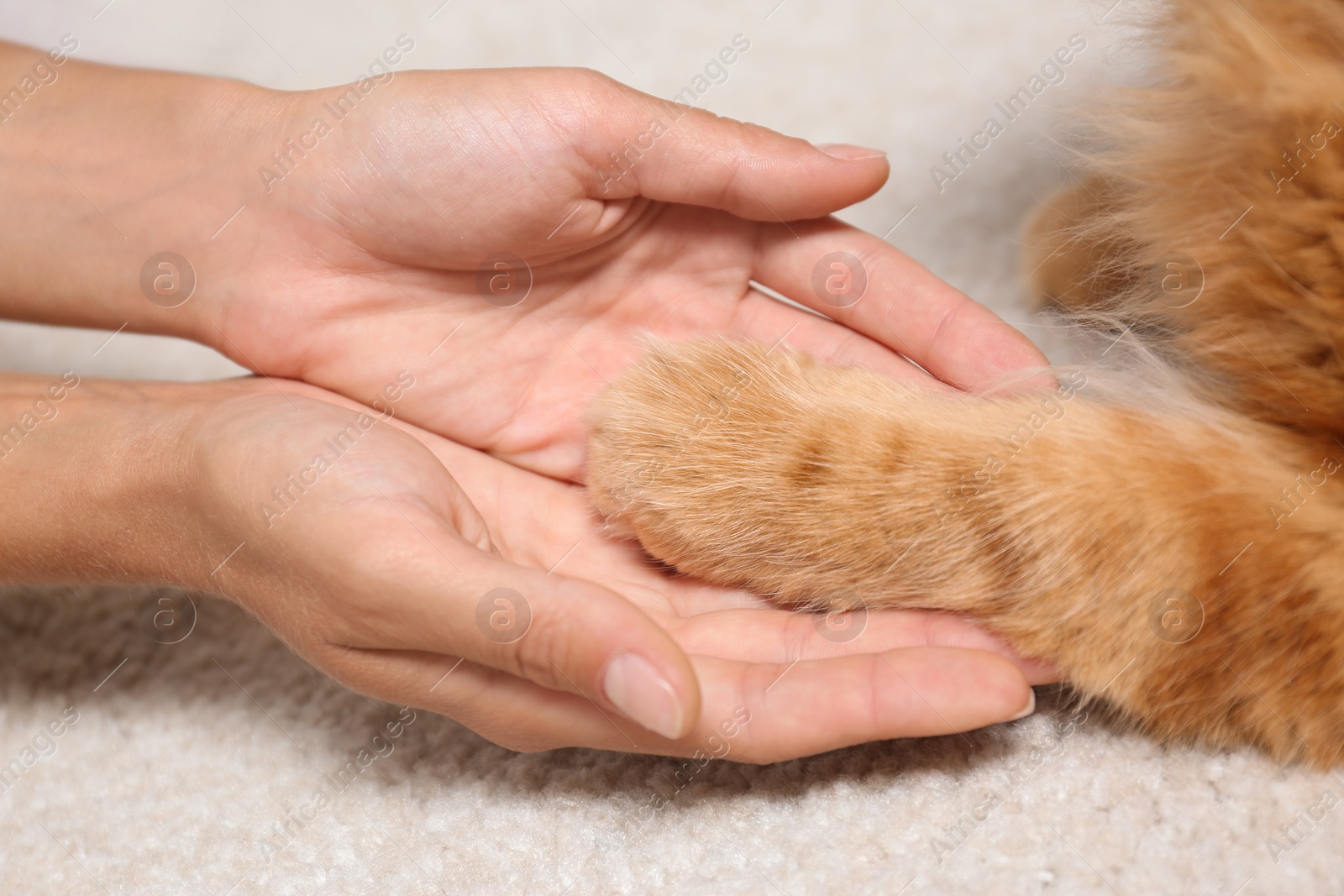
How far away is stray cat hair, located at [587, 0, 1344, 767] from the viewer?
0.86m

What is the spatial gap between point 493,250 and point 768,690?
61 cm

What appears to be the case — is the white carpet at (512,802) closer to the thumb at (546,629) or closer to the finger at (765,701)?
the finger at (765,701)

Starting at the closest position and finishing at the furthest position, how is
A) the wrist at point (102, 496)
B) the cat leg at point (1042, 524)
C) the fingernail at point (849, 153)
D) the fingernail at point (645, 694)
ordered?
1. the fingernail at point (645, 694)
2. the cat leg at point (1042, 524)
3. the wrist at point (102, 496)
4. the fingernail at point (849, 153)

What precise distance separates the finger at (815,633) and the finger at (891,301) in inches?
11.5

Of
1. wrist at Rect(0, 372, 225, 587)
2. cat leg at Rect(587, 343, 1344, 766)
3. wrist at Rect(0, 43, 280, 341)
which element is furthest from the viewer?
wrist at Rect(0, 43, 280, 341)

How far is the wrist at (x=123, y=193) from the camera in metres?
1.25

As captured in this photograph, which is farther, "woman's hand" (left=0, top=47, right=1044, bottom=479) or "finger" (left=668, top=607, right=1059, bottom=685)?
"woman's hand" (left=0, top=47, right=1044, bottom=479)

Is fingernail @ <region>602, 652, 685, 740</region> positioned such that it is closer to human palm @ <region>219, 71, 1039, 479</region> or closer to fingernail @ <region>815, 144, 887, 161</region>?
human palm @ <region>219, 71, 1039, 479</region>

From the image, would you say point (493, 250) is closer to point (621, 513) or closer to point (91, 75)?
point (621, 513)

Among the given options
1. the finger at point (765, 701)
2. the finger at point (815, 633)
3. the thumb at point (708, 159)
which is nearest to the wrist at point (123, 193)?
the thumb at point (708, 159)

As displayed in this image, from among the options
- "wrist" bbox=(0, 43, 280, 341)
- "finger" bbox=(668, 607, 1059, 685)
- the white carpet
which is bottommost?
the white carpet

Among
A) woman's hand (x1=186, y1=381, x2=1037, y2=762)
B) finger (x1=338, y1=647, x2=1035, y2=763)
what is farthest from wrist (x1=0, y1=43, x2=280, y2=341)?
finger (x1=338, y1=647, x2=1035, y2=763)

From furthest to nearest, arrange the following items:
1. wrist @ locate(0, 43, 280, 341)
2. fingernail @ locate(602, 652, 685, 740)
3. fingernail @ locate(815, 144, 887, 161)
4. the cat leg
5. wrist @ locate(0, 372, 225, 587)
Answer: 1. wrist @ locate(0, 43, 280, 341)
2. fingernail @ locate(815, 144, 887, 161)
3. wrist @ locate(0, 372, 225, 587)
4. the cat leg
5. fingernail @ locate(602, 652, 685, 740)

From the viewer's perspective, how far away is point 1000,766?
970mm
